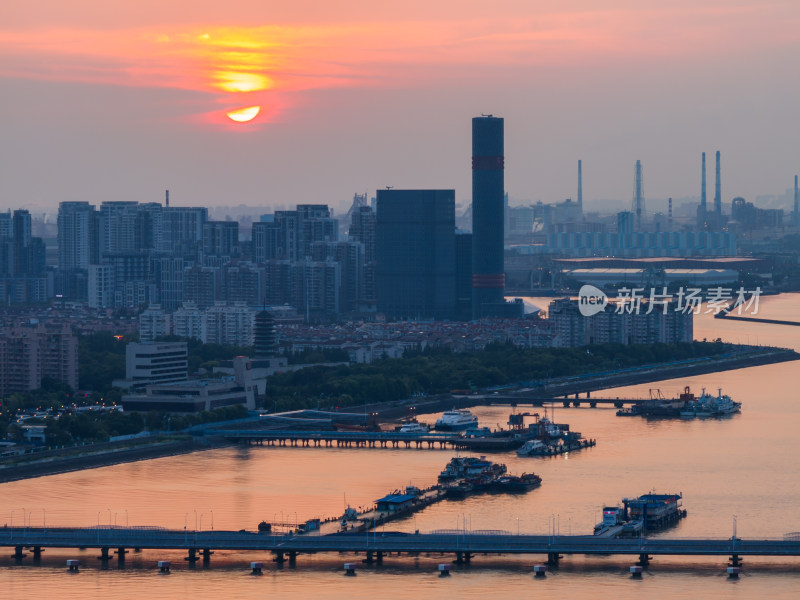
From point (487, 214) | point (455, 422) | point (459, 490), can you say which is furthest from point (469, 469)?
point (487, 214)

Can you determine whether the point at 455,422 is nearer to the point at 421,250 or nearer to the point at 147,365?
the point at 147,365

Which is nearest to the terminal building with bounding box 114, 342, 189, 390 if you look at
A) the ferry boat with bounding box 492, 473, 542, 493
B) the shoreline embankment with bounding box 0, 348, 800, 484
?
the shoreline embankment with bounding box 0, 348, 800, 484

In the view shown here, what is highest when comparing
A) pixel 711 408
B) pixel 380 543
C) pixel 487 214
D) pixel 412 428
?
pixel 487 214

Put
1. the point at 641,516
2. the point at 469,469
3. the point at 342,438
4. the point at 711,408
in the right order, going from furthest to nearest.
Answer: the point at 711,408
the point at 342,438
the point at 469,469
the point at 641,516

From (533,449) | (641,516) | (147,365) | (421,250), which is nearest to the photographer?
(641,516)

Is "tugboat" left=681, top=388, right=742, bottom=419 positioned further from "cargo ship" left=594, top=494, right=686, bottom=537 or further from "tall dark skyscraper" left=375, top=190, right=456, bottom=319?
"tall dark skyscraper" left=375, top=190, right=456, bottom=319

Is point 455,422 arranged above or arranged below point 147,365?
below
